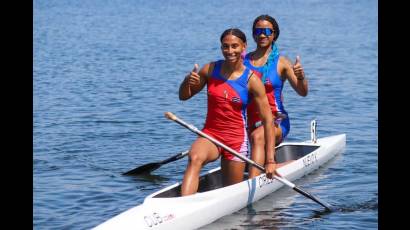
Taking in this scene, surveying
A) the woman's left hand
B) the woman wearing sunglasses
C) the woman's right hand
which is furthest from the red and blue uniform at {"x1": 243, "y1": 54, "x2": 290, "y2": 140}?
the woman's right hand

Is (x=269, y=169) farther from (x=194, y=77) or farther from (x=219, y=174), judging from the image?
(x=194, y=77)

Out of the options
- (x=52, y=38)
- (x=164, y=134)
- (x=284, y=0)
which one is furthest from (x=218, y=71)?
(x=284, y=0)

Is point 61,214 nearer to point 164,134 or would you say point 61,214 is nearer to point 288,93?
point 164,134

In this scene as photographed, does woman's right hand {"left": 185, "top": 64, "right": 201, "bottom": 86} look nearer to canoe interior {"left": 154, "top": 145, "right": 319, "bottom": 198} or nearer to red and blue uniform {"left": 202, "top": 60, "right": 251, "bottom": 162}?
red and blue uniform {"left": 202, "top": 60, "right": 251, "bottom": 162}

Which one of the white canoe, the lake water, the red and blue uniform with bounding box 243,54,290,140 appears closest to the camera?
the white canoe

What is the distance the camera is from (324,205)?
1391 centimetres

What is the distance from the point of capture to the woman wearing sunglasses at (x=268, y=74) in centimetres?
1394

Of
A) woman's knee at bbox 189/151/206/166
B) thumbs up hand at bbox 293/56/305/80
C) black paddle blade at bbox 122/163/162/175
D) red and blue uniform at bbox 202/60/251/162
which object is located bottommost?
black paddle blade at bbox 122/163/162/175

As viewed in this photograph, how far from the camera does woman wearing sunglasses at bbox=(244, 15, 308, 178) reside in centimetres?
1394

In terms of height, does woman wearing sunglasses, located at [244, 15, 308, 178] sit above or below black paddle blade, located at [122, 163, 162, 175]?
above

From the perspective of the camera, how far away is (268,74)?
14477 mm

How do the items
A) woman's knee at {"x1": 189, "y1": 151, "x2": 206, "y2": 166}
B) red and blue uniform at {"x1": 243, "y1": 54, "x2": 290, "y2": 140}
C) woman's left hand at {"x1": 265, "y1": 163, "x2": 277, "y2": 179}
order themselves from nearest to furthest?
woman's knee at {"x1": 189, "y1": 151, "x2": 206, "y2": 166}
woman's left hand at {"x1": 265, "y1": 163, "x2": 277, "y2": 179}
red and blue uniform at {"x1": 243, "y1": 54, "x2": 290, "y2": 140}

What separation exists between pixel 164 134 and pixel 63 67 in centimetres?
1607

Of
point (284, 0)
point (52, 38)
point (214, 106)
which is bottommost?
point (214, 106)
